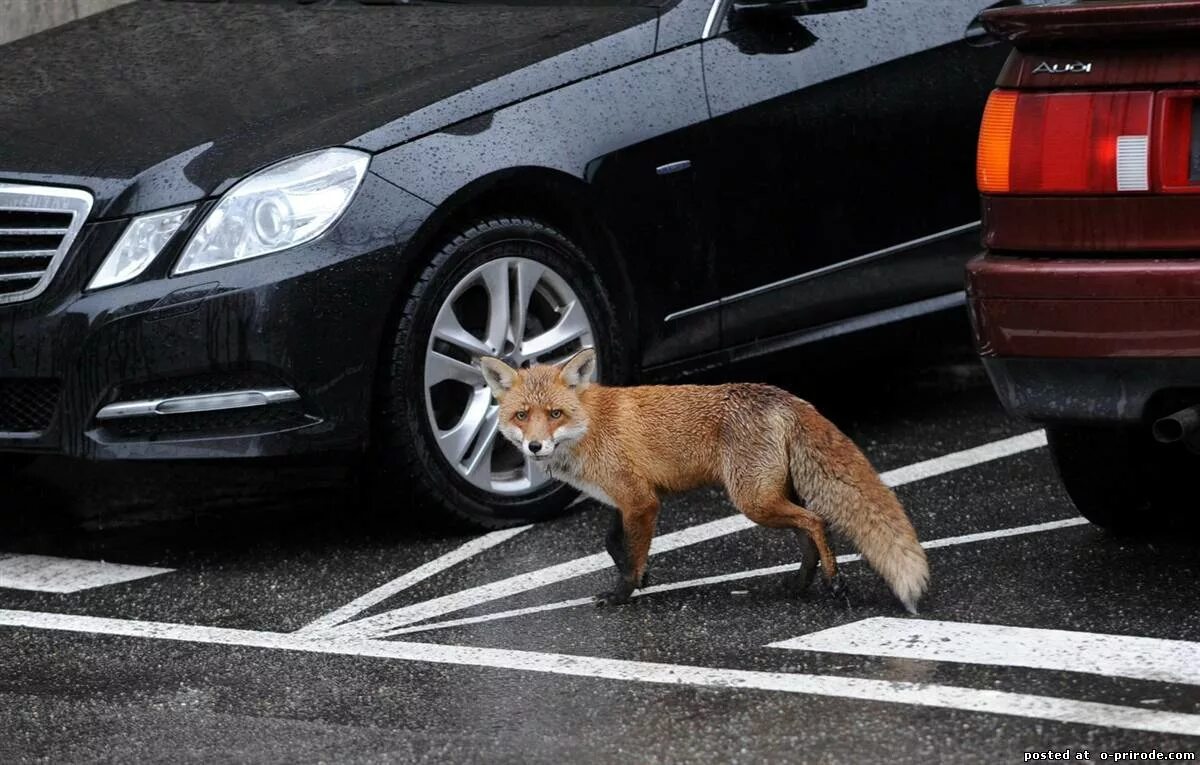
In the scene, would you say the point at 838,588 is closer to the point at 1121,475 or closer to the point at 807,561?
the point at 807,561

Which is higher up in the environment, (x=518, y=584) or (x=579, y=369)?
(x=579, y=369)

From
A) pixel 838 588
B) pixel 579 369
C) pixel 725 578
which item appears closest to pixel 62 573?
pixel 579 369

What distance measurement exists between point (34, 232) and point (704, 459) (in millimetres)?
1870

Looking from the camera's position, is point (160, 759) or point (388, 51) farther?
point (388, 51)

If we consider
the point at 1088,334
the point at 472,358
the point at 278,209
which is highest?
the point at 278,209

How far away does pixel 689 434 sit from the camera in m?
4.89

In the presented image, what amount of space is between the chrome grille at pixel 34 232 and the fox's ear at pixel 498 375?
3.69 feet

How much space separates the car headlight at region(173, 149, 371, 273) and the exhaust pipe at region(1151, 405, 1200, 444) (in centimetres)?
213

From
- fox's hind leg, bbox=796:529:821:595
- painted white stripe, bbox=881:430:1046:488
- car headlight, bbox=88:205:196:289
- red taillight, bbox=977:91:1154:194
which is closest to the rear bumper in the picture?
red taillight, bbox=977:91:1154:194

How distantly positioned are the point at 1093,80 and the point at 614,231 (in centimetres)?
176

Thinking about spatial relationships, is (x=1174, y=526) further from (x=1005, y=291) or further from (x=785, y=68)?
(x=785, y=68)

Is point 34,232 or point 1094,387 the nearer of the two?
point 1094,387

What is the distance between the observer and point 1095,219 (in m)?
4.31

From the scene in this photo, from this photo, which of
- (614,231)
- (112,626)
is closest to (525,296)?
(614,231)
